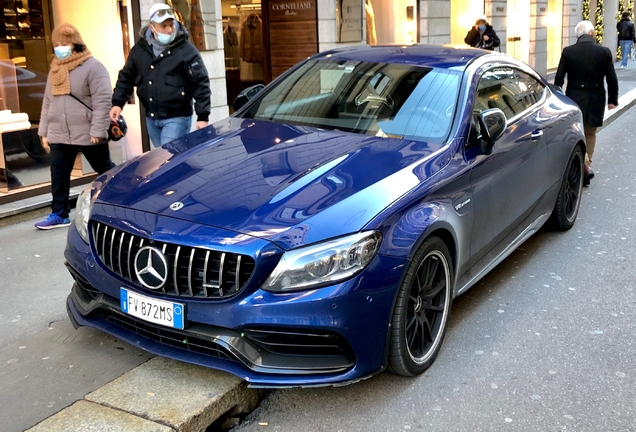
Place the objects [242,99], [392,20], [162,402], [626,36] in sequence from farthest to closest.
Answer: [626,36] → [392,20] → [242,99] → [162,402]

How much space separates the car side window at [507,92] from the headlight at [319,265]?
169 centimetres

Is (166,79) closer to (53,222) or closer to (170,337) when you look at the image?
(53,222)

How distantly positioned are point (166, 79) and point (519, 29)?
16.8 m

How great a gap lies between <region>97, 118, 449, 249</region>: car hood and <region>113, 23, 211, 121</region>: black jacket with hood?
177 centimetres

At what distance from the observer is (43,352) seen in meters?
4.07

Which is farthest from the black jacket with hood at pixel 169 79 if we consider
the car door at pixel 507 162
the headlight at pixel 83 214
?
the car door at pixel 507 162

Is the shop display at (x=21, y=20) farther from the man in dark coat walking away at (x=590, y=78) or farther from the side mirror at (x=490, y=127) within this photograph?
the man in dark coat walking away at (x=590, y=78)

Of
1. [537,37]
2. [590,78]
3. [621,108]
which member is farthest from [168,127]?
[537,37]

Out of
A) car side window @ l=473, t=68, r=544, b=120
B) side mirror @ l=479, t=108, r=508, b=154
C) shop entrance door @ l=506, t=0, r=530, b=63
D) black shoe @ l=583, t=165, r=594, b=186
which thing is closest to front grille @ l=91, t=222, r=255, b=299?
side mirror @ l=479, t=108, r=508, b=154

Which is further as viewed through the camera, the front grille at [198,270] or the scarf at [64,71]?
the scarf at [64,71]

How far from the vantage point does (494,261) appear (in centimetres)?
488

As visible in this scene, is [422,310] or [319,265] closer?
[319,265]

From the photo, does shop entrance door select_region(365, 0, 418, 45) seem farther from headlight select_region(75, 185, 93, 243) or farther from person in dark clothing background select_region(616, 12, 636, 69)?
person in dark clothing background select_region(616, 12, 636, 69)

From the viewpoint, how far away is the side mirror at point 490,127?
438 cm
